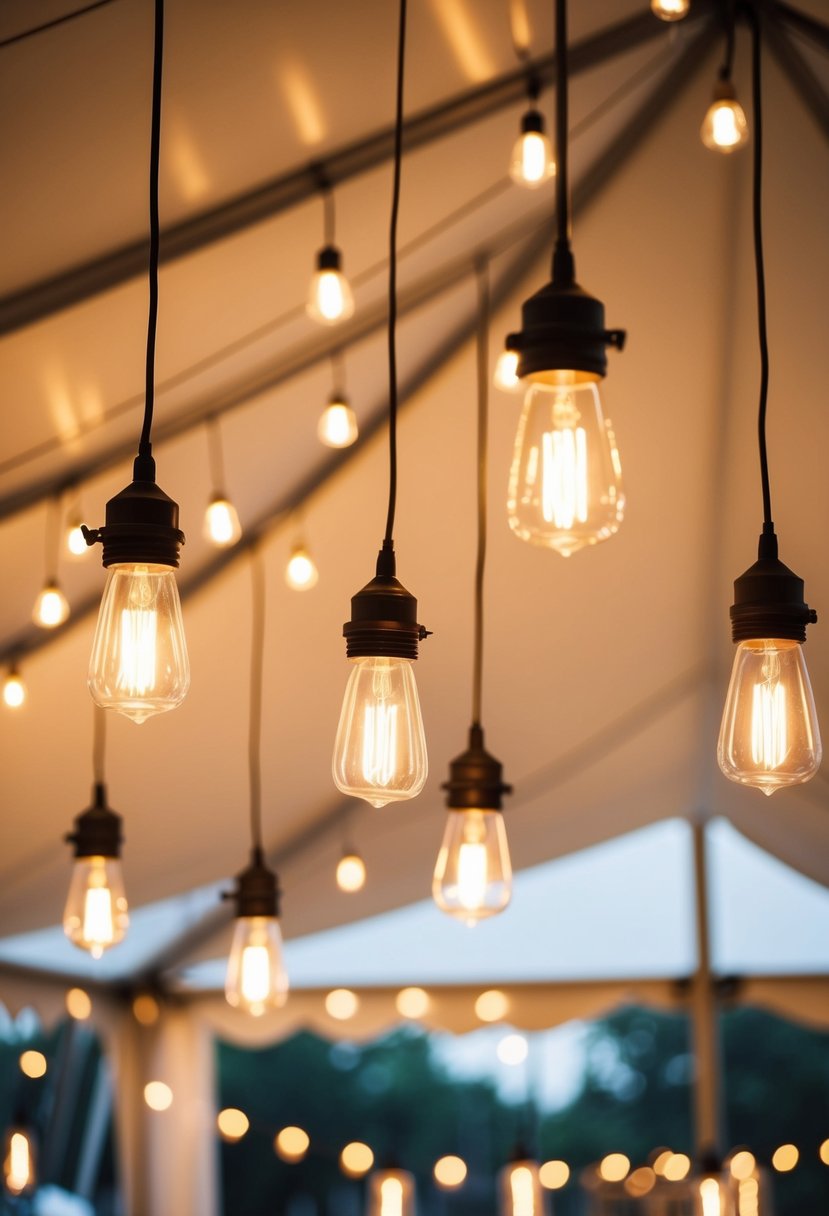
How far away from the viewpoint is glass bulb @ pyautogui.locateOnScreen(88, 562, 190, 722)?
1525 mm

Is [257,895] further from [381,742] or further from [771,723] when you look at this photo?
[771,723]

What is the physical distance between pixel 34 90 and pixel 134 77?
0.53 ft

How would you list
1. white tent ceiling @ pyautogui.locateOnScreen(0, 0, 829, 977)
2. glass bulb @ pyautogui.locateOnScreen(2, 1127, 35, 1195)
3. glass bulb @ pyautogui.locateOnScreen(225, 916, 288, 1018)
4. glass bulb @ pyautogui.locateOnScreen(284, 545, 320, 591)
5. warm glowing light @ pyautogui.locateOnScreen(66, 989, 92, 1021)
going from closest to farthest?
white tent ceiling @ pyautogui.locateOnScreen(0, 0, 829, 977) → glass bulb @ pyautogui.locateOnScreen(225, 916, 288, 1018) → glass bulb @ pyautogui.locateOnScreen(284, 545, 320, 591) → glass bulb @ pyautogui.locateOnScreen(2, 1127, 35, 1195) → warm glowing light @ pyautogui.locateOnScreen(66, 989, 92, 1021)

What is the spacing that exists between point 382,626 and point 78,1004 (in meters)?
6.53

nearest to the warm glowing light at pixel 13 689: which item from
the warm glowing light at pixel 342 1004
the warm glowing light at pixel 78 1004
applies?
the warm glowing light at pixel 78 1004

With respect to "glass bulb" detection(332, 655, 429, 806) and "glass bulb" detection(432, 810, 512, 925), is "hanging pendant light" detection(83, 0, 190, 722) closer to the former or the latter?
"glass bulb" detection(332, 655, 429, 806)

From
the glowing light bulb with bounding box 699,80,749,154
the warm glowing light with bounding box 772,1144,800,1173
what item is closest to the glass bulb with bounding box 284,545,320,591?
the glowing light bulb with bounding box 699,80,749,154

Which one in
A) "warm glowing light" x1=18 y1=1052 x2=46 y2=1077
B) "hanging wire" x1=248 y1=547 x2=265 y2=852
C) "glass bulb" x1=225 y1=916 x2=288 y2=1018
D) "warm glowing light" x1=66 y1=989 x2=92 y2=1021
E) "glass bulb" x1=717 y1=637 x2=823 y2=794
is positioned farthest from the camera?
"warm glowing light" x1=18 y1=1052 x2=46 y2=1077

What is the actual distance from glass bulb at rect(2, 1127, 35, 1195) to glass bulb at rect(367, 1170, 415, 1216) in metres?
1.66

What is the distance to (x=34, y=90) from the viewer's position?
237 cm

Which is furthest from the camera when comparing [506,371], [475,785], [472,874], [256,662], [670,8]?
[256,662]

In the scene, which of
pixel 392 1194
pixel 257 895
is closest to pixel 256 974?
pixel 257 895

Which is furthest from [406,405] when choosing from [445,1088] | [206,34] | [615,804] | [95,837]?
[445,1088]

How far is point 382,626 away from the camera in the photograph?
174 cm
